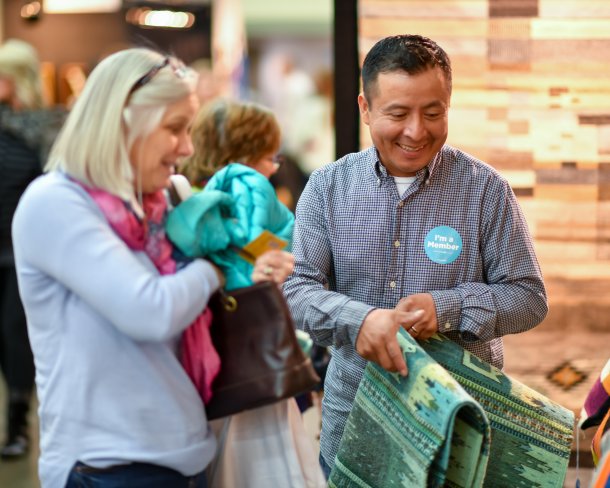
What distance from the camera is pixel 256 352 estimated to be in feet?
7.21

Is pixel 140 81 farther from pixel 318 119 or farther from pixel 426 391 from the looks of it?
pixel 318 119

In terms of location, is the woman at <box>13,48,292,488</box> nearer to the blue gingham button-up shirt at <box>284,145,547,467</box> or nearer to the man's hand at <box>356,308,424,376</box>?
the man's hand at <box>356,308,424,376</box>

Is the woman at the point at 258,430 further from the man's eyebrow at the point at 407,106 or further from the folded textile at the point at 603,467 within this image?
the folded textile at the point at 603,467

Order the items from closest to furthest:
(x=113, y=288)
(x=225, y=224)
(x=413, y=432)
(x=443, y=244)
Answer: (x=113, y=288), (x=225, y=224), (x=413, y=432), (x=443, y=244)

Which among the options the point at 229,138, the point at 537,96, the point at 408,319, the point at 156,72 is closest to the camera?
the point at 156,72

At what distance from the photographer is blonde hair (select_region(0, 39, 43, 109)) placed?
5.64 meters

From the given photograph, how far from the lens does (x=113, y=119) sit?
2.06 meters

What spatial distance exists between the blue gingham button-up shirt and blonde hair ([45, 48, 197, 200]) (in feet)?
2.32

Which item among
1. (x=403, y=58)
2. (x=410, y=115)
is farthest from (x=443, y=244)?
(x=403, y=58)

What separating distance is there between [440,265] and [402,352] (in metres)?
0.35

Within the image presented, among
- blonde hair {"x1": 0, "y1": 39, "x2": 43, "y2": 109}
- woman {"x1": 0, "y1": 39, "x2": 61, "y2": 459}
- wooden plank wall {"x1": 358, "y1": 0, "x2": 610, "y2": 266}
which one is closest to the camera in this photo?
wooden plank wall {"x1": 358, "y1": 0, "x2": 610, "y2": 266}

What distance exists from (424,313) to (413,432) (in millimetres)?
307

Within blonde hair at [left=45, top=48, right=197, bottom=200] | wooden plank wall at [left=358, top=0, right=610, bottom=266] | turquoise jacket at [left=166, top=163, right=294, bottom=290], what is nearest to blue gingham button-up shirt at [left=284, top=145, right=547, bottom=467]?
turquoise jacket at [left=166, top=163, right=294, bottom=290]

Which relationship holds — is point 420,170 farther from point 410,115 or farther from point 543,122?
point 543,122
